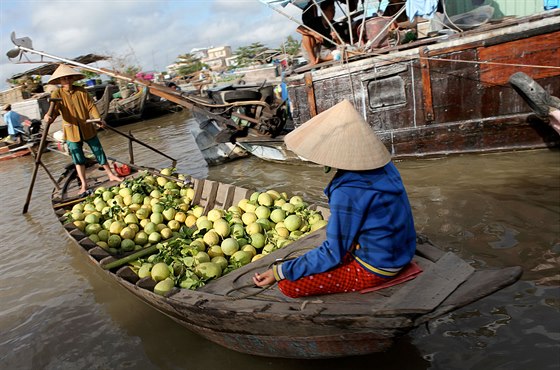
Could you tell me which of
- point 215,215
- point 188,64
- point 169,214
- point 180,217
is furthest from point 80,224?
point 188,64

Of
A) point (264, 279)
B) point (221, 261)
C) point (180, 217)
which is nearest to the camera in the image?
point (264, 279)

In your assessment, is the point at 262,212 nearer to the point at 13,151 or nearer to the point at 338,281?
the point at 338,281

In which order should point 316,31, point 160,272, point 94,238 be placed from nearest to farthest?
point 160,272 → point 94,238 → point 316,31

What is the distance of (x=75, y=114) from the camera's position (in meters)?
6.58

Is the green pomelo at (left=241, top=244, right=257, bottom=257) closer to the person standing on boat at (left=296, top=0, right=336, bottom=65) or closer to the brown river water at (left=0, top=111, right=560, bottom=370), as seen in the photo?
the brown river water at (left=0, top=111, right=560, bottom=370)

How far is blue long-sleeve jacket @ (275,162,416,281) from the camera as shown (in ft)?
7.33

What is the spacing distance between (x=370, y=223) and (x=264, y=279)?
0.96 metres

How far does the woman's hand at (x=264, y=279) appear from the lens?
2816mm

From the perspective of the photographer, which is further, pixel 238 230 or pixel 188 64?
pixel 188 64

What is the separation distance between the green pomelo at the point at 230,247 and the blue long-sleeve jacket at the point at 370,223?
1.41m

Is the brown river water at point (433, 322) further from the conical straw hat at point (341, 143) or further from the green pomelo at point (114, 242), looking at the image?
the conical straw hat at point (341, 143)

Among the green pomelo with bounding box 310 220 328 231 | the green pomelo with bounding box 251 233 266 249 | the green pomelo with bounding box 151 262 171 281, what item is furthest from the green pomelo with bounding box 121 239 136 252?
the green pomelo with bounding box 310 220 328 231

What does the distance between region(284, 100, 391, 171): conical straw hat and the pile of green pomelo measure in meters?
1.48

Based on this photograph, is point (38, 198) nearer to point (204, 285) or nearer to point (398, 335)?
point (204, 285)
